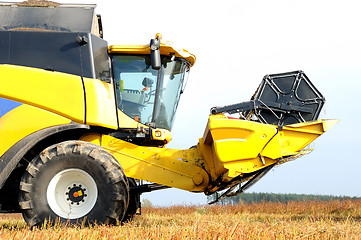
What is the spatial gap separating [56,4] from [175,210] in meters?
6.32

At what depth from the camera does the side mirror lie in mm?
6020

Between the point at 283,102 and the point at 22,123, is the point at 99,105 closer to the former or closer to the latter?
the point at 22,123

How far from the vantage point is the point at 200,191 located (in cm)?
633

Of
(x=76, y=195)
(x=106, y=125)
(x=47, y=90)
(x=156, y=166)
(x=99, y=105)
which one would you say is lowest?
(x=76, y=195)

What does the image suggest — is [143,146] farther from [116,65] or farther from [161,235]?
[161,235]

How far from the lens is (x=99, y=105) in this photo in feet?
20.0

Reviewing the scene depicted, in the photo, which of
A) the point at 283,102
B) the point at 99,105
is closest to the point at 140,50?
the point at 99,105

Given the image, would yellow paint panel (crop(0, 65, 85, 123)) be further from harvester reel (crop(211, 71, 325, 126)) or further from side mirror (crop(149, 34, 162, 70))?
harvester reel (crop(211, 71, 325, 126))

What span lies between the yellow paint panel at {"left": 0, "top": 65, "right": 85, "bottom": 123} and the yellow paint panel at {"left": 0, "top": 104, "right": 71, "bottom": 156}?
149 millimetres

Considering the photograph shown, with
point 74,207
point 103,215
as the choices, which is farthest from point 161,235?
point 74,207

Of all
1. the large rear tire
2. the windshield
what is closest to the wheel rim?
the large rear tire

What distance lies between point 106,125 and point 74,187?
100 cm

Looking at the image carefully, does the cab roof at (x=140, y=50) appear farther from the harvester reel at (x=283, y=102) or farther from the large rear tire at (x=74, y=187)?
the large rear tire at (x=74, y=187)

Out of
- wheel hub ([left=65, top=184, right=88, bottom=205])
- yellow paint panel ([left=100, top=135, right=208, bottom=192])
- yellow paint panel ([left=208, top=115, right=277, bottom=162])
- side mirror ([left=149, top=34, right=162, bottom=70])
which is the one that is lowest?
wheel hub ([left=65, top=184, right=88, bottom=205])
